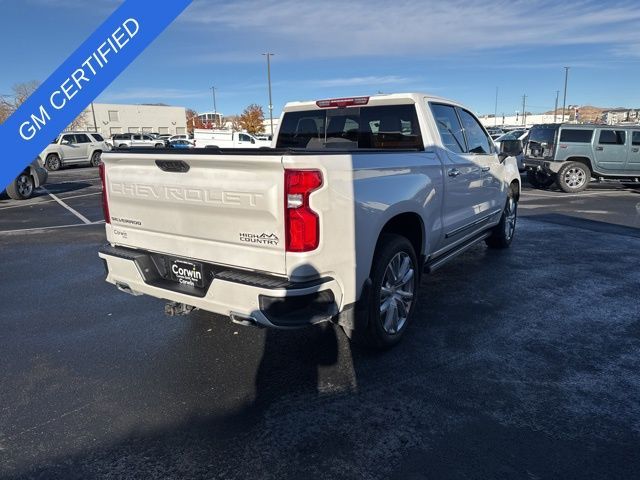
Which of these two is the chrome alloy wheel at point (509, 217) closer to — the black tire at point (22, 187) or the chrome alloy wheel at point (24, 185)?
the black tire at point (22, 187)

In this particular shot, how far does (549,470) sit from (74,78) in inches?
157

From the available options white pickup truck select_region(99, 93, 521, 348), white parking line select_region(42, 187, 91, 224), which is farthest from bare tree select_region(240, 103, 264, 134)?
white pickup truck select_region(99, 93, 521, 348)

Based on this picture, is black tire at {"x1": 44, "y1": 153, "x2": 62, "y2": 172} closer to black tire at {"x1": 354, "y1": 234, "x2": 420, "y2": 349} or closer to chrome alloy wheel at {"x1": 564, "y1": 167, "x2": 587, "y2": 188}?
chrome alloy wheel at {"x1": 564, "y1": 167, "x2": 587, "y2": 188}

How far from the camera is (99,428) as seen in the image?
9.21 ft

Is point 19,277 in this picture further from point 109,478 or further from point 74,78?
point 109,478

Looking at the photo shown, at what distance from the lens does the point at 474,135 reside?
218 inches

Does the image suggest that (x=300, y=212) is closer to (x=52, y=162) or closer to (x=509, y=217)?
(x=509, y=217)

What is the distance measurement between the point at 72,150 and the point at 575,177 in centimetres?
2399

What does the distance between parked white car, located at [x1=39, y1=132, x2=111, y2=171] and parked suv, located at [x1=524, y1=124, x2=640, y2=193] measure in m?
22.3

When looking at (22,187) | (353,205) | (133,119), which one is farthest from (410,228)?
(133,119)

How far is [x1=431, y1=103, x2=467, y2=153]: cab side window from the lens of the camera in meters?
4.64

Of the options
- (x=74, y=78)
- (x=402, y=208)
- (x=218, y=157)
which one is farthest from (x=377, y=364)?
(x=74, y=78)

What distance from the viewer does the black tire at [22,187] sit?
1297 centimetres

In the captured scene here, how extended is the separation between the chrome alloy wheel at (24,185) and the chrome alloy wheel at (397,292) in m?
13.0
